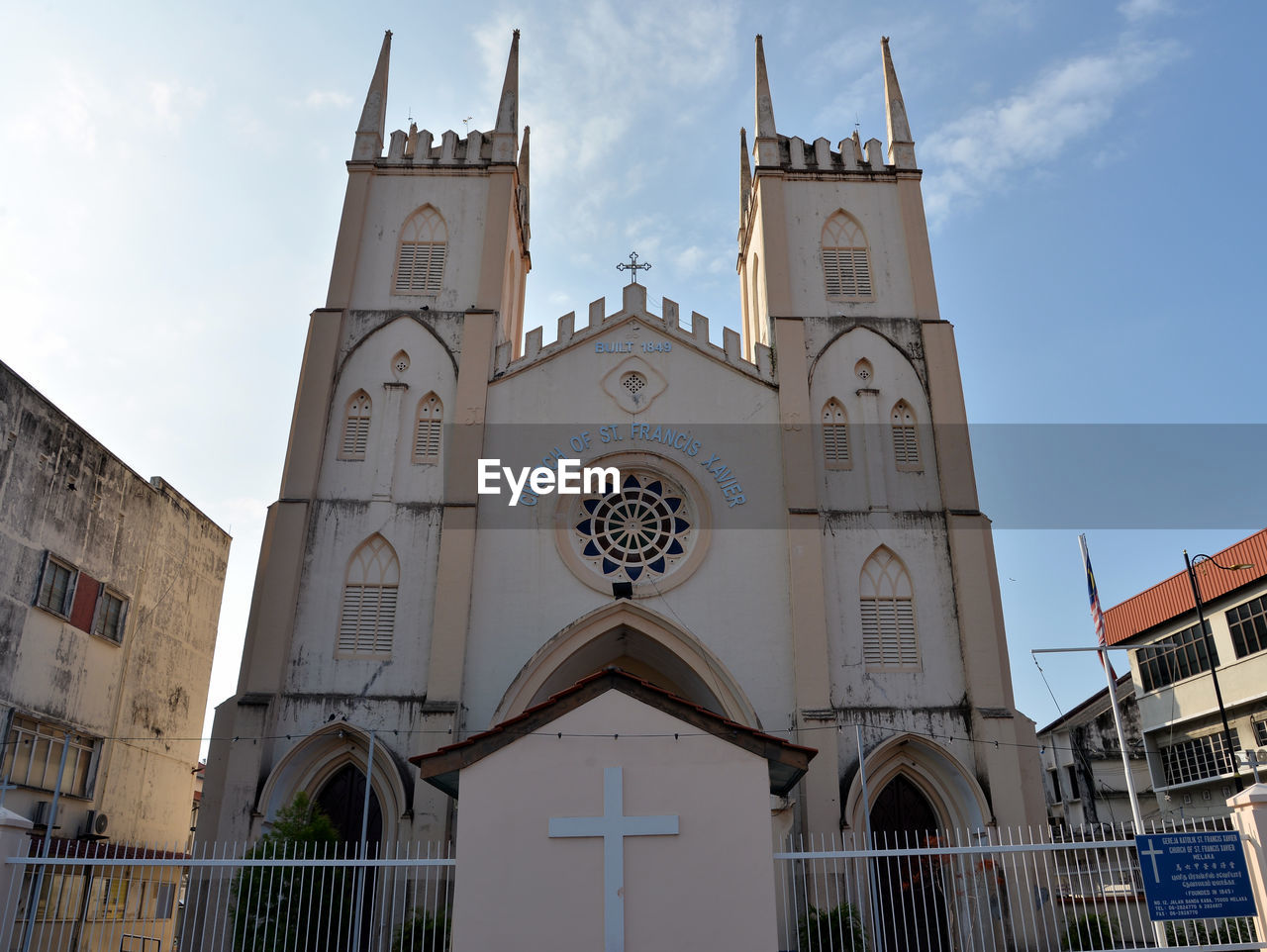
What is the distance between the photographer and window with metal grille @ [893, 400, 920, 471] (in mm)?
18891

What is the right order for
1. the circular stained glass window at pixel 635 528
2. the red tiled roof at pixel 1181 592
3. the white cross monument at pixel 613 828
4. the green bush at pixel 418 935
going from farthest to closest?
the red tiled roof at pixel 1181 592 < the circular stained glass window at pixel 635 528 < the green bush at pixel 418 935 < the white cross monument at pixel 613 828

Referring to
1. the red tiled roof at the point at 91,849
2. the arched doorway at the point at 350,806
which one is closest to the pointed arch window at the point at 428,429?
the arched doorway at the point at 350,806

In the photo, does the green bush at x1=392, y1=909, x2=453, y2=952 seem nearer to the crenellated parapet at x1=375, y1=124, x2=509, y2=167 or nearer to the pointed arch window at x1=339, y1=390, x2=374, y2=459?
the pointed arch window at x1=339, y1=390, x2=374, y2=459

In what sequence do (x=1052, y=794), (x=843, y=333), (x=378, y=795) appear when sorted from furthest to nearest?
(x=1052, y=794)
(x=843, y=333)
(x=378, y=795)

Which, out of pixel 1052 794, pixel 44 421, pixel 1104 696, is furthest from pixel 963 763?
pixel 1052 794

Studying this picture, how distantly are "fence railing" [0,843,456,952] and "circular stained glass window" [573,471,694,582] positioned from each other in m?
5.57

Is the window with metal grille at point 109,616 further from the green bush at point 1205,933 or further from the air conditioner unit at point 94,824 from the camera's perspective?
the green bush at point 1205,933

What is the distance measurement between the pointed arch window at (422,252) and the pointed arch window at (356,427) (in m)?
2.60

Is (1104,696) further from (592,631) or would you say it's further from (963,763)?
(592,631)

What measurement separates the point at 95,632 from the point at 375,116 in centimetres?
1223

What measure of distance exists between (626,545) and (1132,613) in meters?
19.8

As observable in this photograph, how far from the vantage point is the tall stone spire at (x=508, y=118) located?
72.5 ft

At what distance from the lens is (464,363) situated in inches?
761

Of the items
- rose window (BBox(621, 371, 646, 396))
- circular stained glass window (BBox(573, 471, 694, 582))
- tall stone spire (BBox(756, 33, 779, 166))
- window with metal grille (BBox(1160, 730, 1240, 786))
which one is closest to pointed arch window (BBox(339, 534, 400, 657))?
circular stained glass window (BBox(573, 471, 694, 582))
